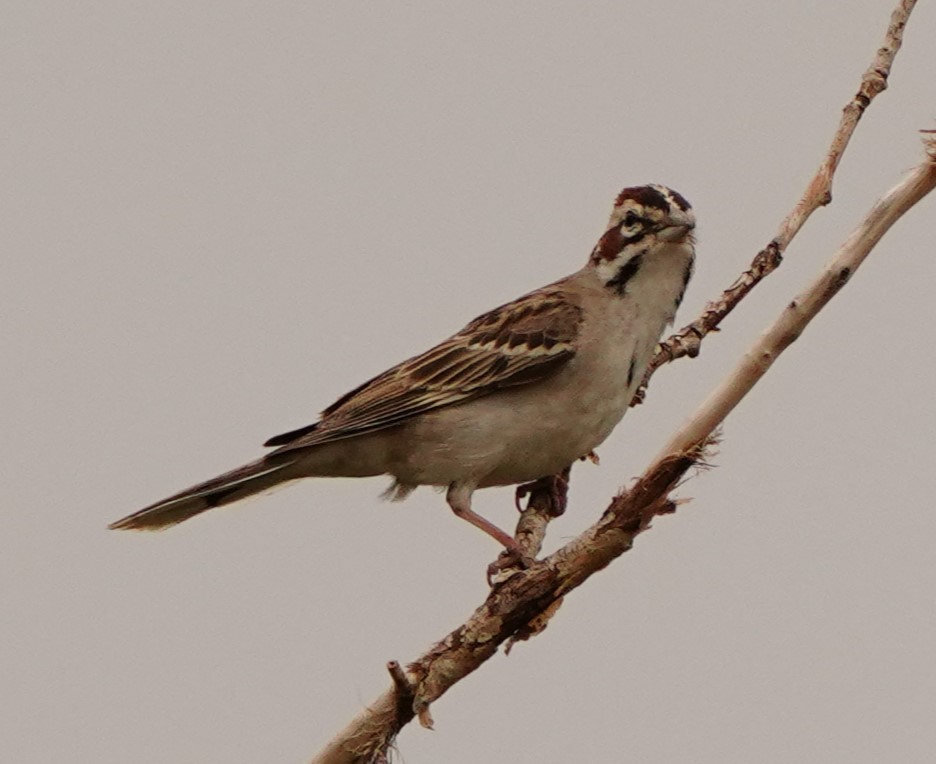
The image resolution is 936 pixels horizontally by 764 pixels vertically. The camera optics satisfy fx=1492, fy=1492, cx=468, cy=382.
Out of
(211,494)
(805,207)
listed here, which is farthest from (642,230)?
(211,494)

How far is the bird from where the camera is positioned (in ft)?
32.2

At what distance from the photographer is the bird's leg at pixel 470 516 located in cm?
946

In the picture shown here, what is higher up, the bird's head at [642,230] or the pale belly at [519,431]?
the bird's head at [642,230]

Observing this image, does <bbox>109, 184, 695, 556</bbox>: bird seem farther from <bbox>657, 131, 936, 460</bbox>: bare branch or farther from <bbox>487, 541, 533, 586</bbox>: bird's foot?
<bbox>657, 131, 936, 460</bbox>: bare branch

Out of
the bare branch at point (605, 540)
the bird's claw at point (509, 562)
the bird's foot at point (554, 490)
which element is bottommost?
the bare branch at point (605, 540)

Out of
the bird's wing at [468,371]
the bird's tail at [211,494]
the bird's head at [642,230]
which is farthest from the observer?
the bird's wing at [468,371]

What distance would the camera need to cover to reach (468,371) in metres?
10.2

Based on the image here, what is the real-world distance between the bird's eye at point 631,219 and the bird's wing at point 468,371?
69 centimetres

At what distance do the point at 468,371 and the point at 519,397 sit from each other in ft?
1.42

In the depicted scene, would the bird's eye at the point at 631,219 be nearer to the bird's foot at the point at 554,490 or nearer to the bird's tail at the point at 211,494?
the bird's foot at the point at 554,490

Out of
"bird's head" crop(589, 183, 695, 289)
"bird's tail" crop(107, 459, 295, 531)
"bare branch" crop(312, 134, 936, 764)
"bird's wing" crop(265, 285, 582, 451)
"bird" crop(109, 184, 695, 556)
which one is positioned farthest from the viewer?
"bird's wing" crop(265, 285, 582, 451)

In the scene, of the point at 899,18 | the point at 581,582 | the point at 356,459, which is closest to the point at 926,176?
the point at 899,18

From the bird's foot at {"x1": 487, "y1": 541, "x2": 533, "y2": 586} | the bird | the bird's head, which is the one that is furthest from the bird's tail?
the bird's head

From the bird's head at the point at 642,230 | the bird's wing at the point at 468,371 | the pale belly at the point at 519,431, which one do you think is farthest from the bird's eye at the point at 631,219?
the pale belly at the point at 519,431
